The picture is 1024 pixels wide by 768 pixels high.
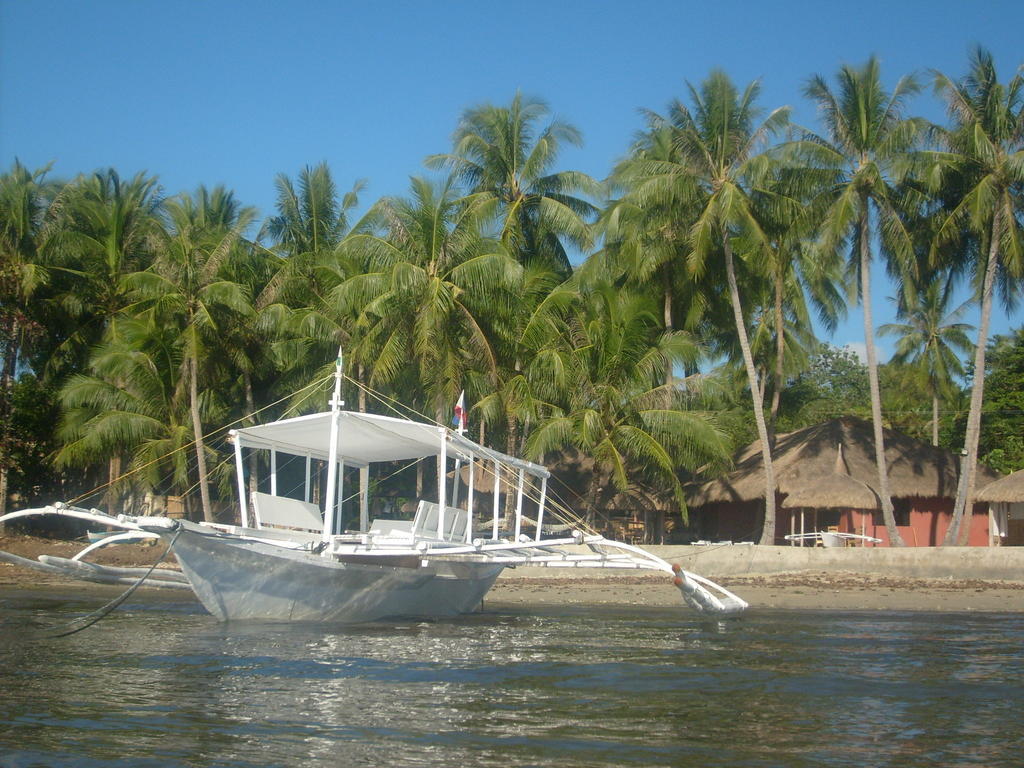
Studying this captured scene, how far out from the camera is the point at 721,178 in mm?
25469

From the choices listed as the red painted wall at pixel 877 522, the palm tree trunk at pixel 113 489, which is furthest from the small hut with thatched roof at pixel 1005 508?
the palm tree trunk at pixel 113 489

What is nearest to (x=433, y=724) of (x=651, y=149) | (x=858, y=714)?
(x=858, y=714)

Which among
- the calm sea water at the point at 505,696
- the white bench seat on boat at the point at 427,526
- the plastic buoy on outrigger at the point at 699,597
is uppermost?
the white bench seat on boat at the point at 427,526

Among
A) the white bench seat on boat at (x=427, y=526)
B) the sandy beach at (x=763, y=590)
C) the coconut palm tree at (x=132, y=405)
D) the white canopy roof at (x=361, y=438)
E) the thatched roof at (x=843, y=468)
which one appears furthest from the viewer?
the thatched roof at (x=843, y=468)

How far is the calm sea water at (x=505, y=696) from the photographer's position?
7105 mm

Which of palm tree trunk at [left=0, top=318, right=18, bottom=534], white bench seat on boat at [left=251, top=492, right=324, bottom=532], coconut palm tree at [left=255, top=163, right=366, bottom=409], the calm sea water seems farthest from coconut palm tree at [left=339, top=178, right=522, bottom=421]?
the calm sea water

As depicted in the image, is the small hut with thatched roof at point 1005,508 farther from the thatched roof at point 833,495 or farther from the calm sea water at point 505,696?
the calm sea water at point 505,696

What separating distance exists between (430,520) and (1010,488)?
16719mm

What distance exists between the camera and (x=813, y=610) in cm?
1827

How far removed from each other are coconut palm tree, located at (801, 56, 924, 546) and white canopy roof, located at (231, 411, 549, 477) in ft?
35.0

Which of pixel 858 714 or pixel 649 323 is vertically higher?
pixel 649 323

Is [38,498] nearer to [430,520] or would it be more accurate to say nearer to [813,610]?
[430,520]

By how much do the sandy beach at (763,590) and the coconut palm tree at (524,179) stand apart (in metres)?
9.62

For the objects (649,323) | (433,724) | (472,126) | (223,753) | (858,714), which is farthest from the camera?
(472,126)
